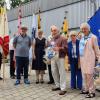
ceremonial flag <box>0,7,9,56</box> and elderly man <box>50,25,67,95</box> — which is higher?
ceremonial flag <box>0,7,9,56</box>

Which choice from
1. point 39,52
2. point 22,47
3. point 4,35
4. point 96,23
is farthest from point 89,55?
point 4,35

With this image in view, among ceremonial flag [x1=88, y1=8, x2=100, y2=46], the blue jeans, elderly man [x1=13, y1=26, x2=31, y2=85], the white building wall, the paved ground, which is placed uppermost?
the white building wall

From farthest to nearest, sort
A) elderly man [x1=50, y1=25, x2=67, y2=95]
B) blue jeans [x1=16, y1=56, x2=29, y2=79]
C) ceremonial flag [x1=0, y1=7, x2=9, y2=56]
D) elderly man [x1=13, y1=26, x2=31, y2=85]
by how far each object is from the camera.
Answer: ceremonial flag [x1=0, y1=7, x2=9, y2=56]
blue jeans [x1=16, y1=56, x2=29, y2=79]
elderly man [x1=13, y1=26, x2=31, y2=85]
elderly man [x1=50, y1=25, x2=67, y2=95]

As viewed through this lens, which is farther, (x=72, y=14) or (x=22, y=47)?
(x=72, y=14)

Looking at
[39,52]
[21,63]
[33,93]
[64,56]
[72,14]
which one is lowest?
[33,93]

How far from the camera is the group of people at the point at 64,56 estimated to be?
855 centimetres

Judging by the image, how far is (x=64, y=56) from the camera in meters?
9.29

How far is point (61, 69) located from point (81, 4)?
1264 centimetres

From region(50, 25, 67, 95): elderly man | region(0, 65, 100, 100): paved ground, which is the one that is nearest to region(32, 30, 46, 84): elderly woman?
region(0, 65, 100, 100): paved ground

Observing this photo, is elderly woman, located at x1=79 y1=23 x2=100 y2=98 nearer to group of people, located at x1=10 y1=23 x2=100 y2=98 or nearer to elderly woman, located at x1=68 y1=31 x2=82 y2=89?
group of people, located at x1=10 y1=23 x2=100 y2=98

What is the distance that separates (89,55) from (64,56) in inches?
37.8

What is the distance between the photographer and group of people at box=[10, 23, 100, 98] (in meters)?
8.55

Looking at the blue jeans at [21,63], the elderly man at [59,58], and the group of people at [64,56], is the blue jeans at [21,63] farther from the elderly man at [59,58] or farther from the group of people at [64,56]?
the elderly man at [59,58]

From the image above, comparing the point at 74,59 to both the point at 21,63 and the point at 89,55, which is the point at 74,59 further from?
the point at 21,63
